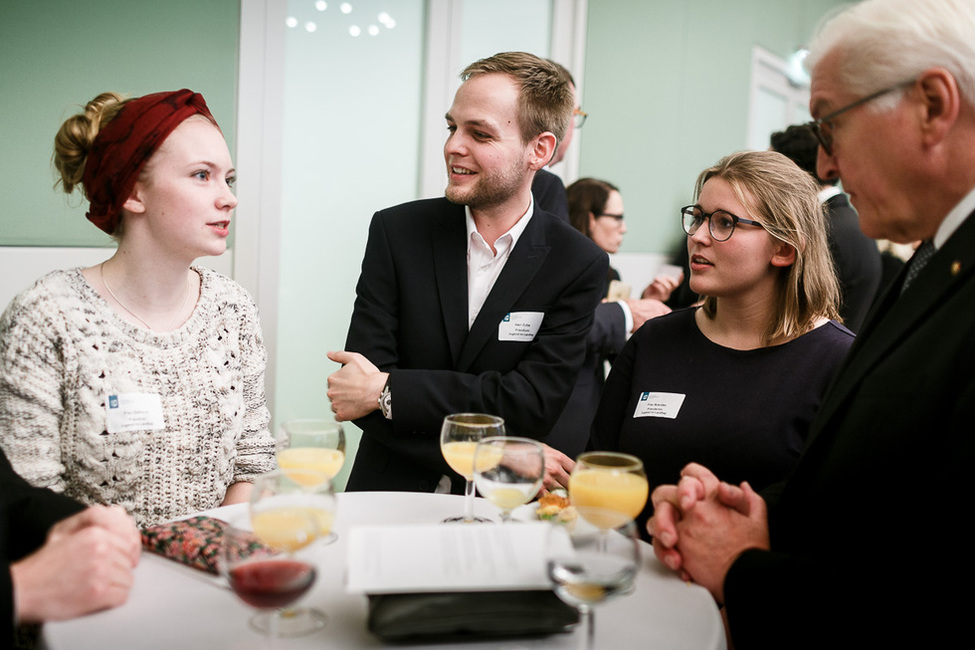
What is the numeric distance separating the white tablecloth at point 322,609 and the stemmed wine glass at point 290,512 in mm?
27

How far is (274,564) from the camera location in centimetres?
100

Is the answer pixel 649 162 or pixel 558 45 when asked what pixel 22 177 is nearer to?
pixel 558 45

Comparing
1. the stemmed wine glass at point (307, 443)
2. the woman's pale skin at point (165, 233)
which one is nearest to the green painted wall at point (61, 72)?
the woman's pale skin at point (165, 233)

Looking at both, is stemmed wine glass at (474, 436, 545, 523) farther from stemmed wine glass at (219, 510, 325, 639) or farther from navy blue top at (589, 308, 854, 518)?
navy blue top at (589, 308, 854, 518)

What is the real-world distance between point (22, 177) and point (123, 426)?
52.3 inches

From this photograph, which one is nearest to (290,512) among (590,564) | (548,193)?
(590,564)

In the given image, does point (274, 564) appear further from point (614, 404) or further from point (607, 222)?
point (607, 222)

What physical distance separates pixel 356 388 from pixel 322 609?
920mm

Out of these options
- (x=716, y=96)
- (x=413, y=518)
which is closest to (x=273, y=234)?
(x=413, y=518)

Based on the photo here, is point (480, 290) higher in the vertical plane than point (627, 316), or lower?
higher

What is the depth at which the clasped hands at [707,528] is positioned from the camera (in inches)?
53.1

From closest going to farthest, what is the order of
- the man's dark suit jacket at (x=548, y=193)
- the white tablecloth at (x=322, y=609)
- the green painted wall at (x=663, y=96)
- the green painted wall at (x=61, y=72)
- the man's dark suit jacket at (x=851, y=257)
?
the white tablecloth at (x=322, y=609), the green painted wall at (x=61, y=72), the man's dark suit jacket at (x=548, y=193), the man's dark suit jacket at (x=851, y=257), the green painted wall at (x=663, y=96)

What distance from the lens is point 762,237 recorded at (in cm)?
204

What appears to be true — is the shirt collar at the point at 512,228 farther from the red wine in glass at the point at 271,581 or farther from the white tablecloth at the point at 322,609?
the red wine in glass at the point at 271,581
